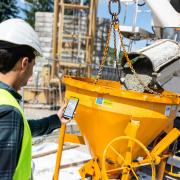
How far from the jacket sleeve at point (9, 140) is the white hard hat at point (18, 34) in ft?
1.13

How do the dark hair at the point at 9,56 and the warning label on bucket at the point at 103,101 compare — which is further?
the warning label on bucket at the point at 103,101

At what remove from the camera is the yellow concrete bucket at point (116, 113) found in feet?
11.2

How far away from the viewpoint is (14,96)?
144cm

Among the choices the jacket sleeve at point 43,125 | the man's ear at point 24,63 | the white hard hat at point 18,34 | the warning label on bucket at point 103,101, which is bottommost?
the warning label on bucket at point 103,101

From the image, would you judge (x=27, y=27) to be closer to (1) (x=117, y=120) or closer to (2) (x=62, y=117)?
(2) (x=62, y=117)

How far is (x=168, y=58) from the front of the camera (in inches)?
171

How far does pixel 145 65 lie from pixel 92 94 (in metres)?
1.28

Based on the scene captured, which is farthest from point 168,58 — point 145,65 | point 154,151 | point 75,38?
point 75,38

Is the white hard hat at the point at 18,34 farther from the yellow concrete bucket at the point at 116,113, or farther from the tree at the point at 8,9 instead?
the tree at the point at 8,9

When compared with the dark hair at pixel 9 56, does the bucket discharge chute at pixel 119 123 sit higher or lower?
lower

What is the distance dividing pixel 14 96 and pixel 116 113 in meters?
2.11

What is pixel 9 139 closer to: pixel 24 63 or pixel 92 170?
pixel 24 63

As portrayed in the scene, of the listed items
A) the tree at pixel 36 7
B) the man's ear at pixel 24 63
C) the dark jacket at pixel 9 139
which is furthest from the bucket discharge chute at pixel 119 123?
the tree at pixel 36 7

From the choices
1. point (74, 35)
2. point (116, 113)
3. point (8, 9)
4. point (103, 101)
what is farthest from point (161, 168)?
point (8, 9)
